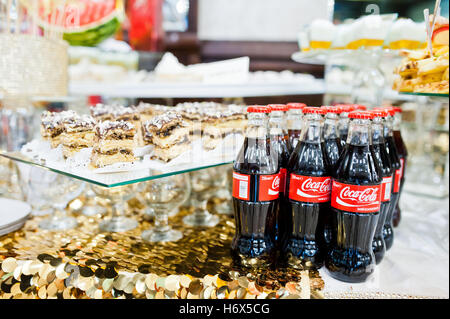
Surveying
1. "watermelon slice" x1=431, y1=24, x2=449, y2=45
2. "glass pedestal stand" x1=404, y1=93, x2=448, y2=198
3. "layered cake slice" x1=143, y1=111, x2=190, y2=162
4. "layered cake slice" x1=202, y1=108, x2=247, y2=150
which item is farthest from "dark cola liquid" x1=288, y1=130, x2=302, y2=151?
"glass pedestal stand" x1=404, y1=93, x2=448, y2=198

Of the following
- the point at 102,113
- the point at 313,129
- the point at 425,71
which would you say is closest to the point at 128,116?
the point at 102,113

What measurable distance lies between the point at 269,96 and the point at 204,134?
1396 mm

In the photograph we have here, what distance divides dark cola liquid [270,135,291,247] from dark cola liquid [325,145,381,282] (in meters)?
0.16

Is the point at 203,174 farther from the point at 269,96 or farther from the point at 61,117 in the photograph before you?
the point at 269,96

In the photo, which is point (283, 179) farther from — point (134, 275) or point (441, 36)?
point (441, 36)

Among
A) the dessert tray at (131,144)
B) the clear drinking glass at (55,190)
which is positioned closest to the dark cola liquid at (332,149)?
the dessert tray at (131,144)

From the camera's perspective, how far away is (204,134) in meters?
1.31

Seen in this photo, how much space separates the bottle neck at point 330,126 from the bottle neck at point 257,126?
22 cm

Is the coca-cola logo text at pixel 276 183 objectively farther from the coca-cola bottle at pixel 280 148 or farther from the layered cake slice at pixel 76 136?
the layered cake slice at pixel 76 136

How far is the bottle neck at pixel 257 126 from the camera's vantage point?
103 centimetres

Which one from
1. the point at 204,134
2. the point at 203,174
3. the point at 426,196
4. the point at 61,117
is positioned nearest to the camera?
the point at 61,117

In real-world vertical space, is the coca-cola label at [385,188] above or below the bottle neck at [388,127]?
below
